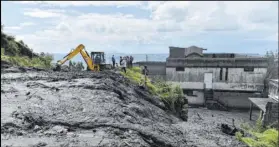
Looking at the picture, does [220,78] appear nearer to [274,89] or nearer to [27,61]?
[274,89]

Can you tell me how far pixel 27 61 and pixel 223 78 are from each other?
30.9 meters

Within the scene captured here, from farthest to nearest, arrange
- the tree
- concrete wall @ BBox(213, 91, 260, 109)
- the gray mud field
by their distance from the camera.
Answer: concrete wall @ BBox(213, 91, 260, 109) → the tree → the gray mud field

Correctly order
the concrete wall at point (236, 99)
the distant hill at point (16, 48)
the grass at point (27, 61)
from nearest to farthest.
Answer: the grass at point (27, 61) → the distant hill at point (16, 48) → the concrete wall at point (236, 99)

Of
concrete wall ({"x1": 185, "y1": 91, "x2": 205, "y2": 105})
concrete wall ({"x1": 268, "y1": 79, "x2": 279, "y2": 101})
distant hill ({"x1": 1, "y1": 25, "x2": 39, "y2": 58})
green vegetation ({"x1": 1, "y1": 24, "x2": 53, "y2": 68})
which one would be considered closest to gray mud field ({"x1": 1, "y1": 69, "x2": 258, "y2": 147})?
green vegetation ({"x1": 1, "y1": 24, "x2": 53, "y2": 68})

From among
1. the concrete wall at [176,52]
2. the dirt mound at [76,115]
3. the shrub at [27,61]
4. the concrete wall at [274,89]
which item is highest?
the concrete wall at [176,52]

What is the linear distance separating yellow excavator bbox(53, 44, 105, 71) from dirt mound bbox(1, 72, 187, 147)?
22.2 ft

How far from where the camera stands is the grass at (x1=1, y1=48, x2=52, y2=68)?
20.8 metres

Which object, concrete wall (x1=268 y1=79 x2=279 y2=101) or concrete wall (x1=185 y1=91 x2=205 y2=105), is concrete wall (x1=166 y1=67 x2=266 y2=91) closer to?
concrete wall (x1=185 y1=91 x2=205 y2=105)

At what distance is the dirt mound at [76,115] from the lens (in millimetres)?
10750

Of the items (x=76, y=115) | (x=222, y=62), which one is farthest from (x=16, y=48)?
(x=222, y=62)

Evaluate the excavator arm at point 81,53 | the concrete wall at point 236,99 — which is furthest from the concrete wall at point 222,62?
the excavator arm at point 81,53

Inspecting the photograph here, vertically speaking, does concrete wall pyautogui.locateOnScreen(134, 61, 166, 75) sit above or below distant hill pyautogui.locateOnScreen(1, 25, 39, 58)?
below

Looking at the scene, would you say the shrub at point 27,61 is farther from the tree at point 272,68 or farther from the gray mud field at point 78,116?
→ the tree at point 272,68

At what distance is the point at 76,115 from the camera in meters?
12.5
